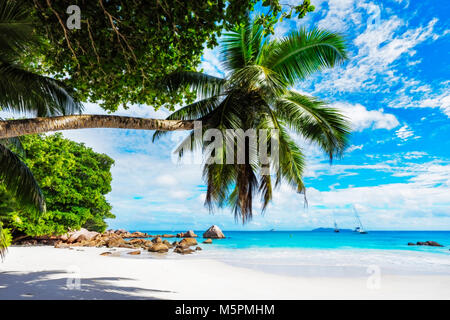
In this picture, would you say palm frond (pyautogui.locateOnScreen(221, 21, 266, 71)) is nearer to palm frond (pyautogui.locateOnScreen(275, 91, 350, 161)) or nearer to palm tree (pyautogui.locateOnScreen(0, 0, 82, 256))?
palm frond (pyautogui.locateOnScreen(275, 91, 350, 161))

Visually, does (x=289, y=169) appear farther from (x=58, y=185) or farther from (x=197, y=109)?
(x=58, y=185)

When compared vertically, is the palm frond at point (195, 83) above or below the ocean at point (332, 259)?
above

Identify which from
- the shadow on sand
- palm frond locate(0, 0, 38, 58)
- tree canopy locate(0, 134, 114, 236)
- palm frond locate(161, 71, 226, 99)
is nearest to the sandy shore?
the shadow on sand

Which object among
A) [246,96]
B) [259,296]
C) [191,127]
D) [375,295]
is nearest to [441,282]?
[375,295]

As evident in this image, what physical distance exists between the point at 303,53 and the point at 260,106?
1663 millimetres

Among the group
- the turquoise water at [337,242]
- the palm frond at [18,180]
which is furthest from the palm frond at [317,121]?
the turquoise water at [337,242]

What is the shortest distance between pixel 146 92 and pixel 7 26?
8.32 feet

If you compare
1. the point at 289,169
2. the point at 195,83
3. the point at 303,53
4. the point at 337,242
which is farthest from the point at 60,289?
the point at 337,242

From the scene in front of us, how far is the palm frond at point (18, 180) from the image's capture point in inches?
234

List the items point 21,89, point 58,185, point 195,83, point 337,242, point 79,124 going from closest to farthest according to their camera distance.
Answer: point 79,124 < point 21,89 < point 195,83 < point 58,185 < point 337,242

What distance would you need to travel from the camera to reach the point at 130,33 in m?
4.25

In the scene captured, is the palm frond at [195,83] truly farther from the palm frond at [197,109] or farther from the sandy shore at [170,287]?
the sandy shore at [170,287]

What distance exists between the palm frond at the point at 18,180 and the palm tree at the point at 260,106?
3164 mm
